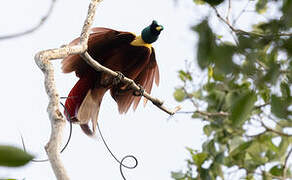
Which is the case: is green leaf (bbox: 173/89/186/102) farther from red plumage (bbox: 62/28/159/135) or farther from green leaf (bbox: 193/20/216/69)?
green leaf (bbox: 193/20/216/69)

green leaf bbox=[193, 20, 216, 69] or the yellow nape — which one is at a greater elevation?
green leaf bbox=[193, 20, 216, 69]

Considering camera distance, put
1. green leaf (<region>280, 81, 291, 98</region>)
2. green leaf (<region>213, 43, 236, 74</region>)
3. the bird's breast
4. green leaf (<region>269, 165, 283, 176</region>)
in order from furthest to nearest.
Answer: the bird's breast
green leaf (<region>269, 165, 283, 176</region>)
green leaf (<region>280, 81, 291, 98</region>)
green leaf (<region>213, 43, 236, 74</region>)

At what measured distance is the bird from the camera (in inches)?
96.4

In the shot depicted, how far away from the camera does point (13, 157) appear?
1.35 feet

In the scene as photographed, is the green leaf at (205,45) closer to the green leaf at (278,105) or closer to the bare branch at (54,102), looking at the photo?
the green leaf at (278,105)

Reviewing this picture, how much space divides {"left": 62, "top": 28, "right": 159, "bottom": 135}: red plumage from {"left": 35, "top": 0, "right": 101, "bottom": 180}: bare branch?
97cm

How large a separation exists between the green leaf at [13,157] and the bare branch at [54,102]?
429mm

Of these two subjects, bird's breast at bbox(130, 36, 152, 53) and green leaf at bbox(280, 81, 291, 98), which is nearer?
green leaf at bbox(280, 81, 291, 98)

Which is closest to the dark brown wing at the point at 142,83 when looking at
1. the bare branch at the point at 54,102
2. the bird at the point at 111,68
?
the bird at the point at 111,68

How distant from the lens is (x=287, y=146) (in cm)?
256

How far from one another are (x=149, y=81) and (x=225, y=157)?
0.73 meters

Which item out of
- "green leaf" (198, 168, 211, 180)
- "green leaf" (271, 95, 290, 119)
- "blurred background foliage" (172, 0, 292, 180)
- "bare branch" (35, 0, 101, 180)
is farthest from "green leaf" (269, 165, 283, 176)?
"green leaf" (271, 95, 290, 119)

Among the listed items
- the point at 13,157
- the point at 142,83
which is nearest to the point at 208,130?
the point at 142,83

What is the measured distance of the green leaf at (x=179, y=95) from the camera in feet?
10.1
